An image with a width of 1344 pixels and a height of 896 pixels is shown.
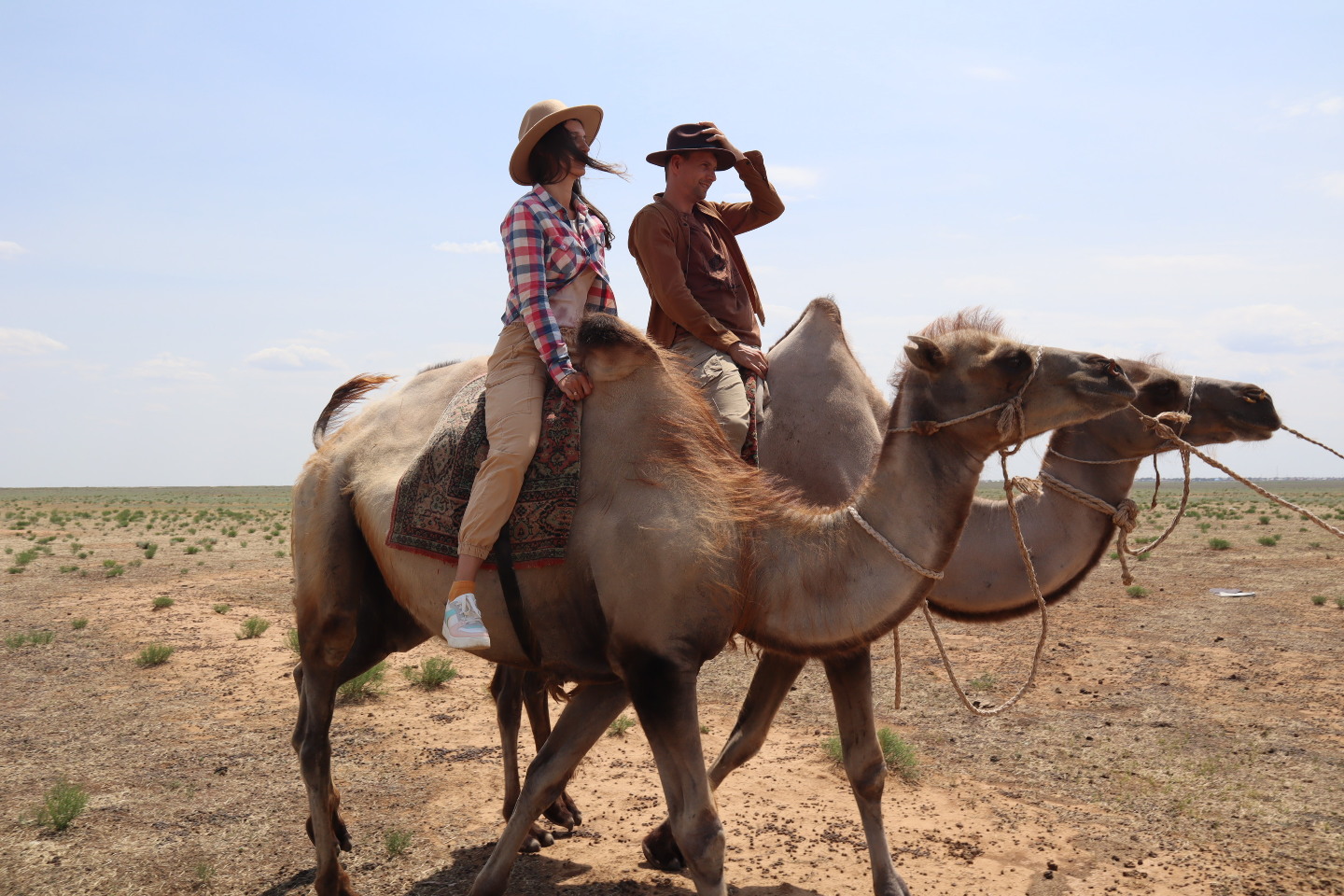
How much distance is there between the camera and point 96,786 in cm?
659

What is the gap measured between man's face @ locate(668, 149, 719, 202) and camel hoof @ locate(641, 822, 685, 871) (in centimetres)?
359

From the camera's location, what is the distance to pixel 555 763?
405cm

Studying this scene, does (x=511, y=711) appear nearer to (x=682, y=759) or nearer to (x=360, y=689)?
(x=682, y=759)

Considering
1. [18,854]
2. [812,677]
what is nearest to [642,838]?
[18,854]

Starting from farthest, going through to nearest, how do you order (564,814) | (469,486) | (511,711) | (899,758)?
(899,758) → (511,711) → (564,814) → (469,486)

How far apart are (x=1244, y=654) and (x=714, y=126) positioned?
10228 millimetres

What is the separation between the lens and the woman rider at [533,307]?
160 inches

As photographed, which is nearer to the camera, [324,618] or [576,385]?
[576,385]

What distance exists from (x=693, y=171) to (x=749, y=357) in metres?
1.07

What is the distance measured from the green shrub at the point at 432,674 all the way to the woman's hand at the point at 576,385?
6.51 metres

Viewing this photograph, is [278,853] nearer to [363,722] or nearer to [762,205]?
[363,722]

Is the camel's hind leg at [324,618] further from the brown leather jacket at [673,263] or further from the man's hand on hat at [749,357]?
the man's hand on hat at [749,357]

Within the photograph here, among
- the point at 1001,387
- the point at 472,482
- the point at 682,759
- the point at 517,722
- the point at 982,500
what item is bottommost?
the point at 517,722

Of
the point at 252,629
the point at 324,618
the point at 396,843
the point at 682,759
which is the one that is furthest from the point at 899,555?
the point at 252,629
